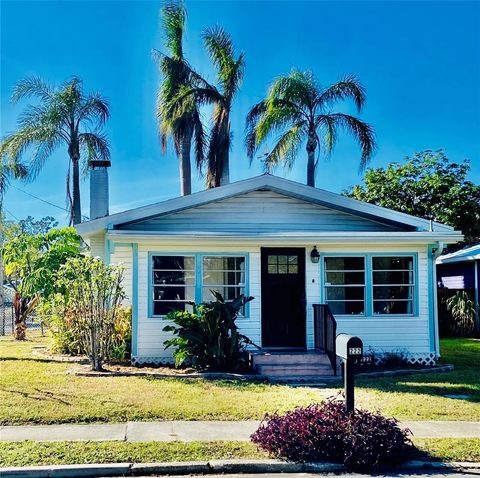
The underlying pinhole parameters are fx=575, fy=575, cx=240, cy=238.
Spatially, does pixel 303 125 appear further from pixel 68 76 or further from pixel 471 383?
pixel 471 383

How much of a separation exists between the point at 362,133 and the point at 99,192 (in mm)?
10235

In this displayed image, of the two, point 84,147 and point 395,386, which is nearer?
point 395,386

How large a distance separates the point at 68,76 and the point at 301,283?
592 inches

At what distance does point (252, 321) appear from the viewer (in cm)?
1220

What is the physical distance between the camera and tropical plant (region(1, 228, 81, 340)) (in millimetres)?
14445

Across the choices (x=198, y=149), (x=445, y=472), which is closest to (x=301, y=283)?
(x=445, y=472)

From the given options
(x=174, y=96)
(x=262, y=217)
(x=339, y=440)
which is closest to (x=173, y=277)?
(x=262, y=217)

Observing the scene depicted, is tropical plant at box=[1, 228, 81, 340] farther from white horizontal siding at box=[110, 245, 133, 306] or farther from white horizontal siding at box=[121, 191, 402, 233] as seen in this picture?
white horizontal siding at box=[121, 191, 402, 233]

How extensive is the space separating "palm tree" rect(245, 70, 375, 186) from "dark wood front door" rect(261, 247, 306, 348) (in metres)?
8.81

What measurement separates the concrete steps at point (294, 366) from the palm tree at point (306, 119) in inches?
431

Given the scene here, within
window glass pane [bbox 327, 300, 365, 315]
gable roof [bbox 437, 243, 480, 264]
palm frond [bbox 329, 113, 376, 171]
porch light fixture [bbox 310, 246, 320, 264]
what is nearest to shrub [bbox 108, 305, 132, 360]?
porch light fixture [bbox 310, 246, 320, 264]

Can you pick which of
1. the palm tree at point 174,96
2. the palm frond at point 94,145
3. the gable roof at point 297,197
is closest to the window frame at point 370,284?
the gable roof at point 297,197

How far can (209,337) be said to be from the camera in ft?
36.1

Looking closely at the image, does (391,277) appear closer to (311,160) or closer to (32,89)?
(311,160)
